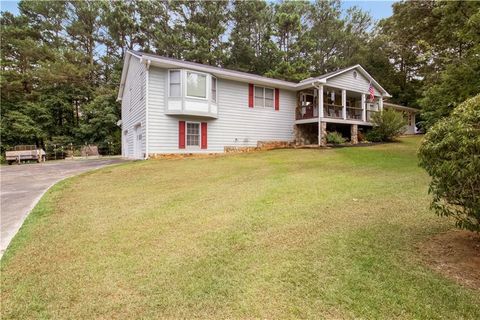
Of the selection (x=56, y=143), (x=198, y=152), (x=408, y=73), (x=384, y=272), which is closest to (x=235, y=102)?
(x=198, y=152)

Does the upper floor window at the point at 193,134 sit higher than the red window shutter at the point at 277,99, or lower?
lower

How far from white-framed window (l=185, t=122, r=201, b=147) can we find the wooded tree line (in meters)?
12.7

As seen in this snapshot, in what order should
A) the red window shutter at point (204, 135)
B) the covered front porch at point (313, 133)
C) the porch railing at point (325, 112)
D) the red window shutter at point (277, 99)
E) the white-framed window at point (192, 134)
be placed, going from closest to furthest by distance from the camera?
the white-framed window at point (192, 134), the red window shutter at point (204, 135), the red window shutter at point (277, 99), the porch railing at point (325, 112), the covered front porch at point (313, 133)

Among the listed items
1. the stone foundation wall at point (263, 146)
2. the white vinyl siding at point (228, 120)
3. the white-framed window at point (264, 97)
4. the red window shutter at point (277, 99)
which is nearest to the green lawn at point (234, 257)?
the white vinyl siding at point (228, 120)

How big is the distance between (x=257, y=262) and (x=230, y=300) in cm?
78

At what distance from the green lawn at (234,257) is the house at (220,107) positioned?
8180 mm

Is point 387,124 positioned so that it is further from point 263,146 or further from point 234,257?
point 234,257

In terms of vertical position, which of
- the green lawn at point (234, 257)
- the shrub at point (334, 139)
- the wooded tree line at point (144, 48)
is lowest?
the green lawn at point (234, 257)

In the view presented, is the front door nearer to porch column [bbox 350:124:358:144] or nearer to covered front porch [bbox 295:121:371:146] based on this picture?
covered front porch [bbox 295:121:371:146]

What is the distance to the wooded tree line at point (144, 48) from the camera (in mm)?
25000

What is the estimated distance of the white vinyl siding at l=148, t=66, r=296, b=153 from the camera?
14445 mm

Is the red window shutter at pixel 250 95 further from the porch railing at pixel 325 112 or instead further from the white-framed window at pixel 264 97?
the porch railing at pixel 325 112

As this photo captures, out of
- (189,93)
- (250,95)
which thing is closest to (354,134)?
(250,95)

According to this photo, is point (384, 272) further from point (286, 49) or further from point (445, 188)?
point (286, 49)
